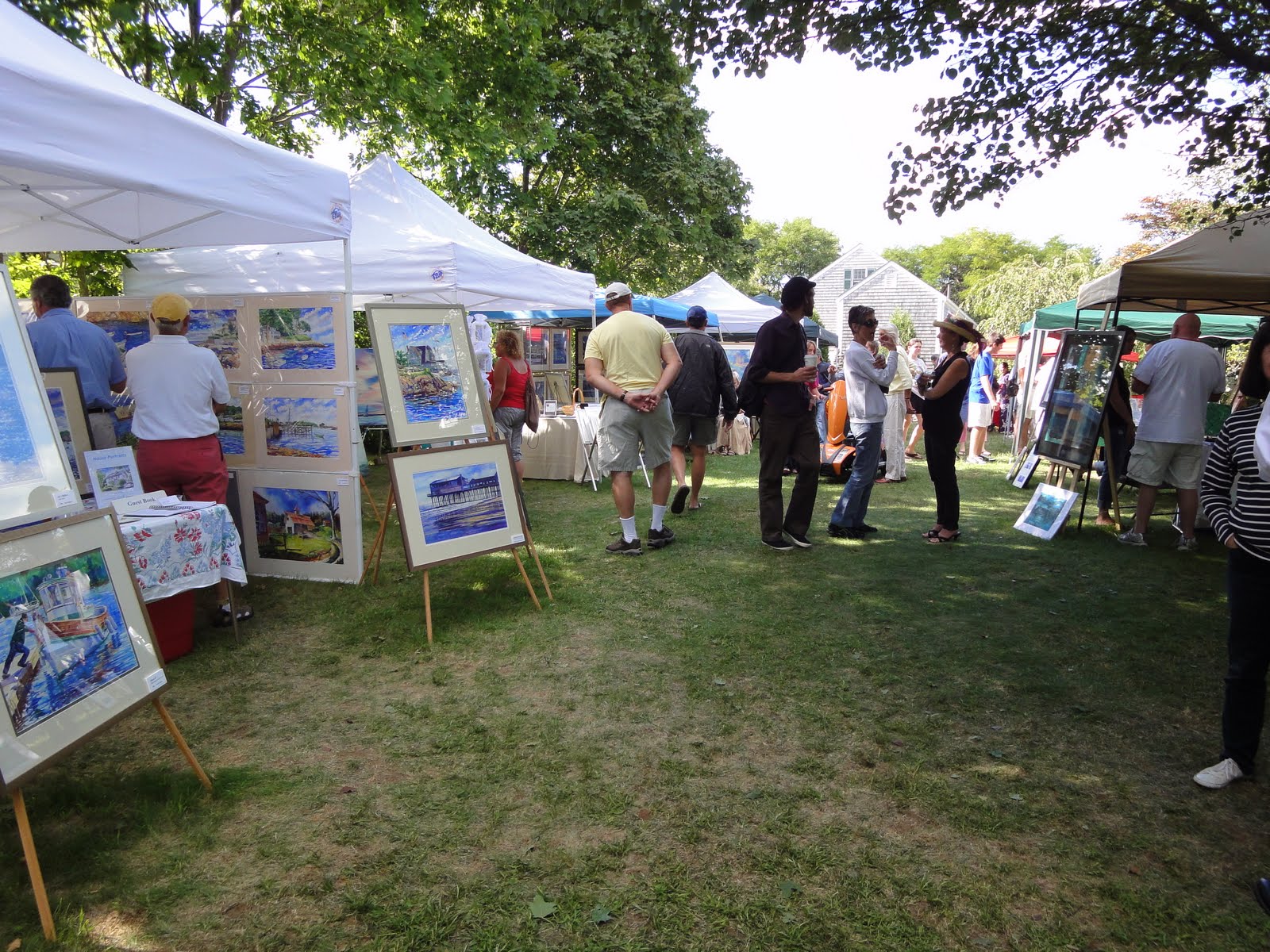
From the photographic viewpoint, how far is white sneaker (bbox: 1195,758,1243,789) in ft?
9.22

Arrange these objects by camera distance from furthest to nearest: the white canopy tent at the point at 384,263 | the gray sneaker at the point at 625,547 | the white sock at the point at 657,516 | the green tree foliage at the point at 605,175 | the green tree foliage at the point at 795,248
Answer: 1. the green tree foliage at the point at 795,248
2. the green tree foliage at the point at 605,175
3. the white canopy tent at the point at 384,263
4. the white sock at the point at 657,516
5. the gray sneaker at the point at 625,547

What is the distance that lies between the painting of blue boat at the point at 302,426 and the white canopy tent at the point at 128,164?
106 cm

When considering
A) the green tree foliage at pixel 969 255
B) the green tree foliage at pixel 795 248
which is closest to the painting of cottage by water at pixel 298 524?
the green tree foliage at pixel 969 255

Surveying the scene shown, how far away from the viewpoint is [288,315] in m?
5.07

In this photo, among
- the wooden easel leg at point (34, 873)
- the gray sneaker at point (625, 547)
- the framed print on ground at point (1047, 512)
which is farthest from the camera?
the framed print on ground at point (1047, 512)

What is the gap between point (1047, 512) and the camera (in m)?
6.88

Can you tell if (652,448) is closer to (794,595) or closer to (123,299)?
(794,595)

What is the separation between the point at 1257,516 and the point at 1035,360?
10870mm

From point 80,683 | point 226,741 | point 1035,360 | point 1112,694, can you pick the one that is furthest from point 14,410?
point 1035,360

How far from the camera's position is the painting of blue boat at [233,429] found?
5242 mm

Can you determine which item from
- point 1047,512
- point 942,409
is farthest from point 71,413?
point 1047,512

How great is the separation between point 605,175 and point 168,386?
1836 centimetres

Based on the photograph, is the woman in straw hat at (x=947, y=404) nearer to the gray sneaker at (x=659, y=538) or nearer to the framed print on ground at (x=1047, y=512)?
the framed print on ground at (x=1047, y=512)

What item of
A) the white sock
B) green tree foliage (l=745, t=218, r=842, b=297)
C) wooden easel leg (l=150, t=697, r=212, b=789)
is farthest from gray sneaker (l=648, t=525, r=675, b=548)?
green tree foliage (l=745, t=218, r=842, b=297)
